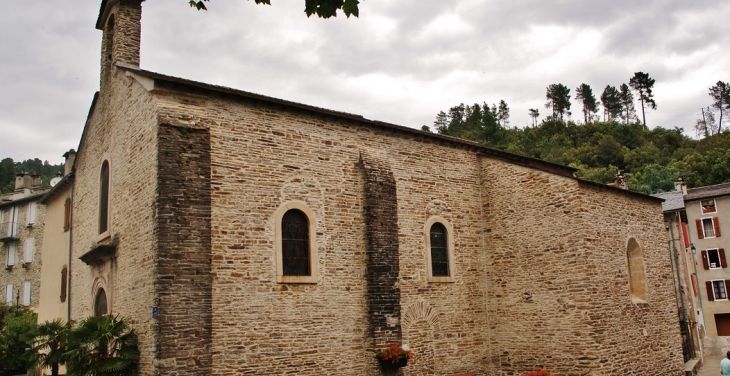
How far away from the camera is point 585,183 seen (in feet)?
51.8

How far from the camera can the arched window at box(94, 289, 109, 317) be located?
572 inches

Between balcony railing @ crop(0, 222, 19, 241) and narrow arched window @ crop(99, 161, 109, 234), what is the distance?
2873 cm

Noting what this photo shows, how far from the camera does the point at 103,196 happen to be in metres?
15.7

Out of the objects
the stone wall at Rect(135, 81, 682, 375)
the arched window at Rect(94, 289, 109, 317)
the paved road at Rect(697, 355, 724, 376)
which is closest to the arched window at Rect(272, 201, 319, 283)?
the stone wall at Rect(135, 81, 682, 375)

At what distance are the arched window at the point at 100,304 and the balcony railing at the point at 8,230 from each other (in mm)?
29097

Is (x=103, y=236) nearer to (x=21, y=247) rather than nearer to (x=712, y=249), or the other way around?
(x=21, y=247)

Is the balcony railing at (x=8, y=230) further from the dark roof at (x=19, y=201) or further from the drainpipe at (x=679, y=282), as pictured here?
the drainpipe at (x=679, y=282)

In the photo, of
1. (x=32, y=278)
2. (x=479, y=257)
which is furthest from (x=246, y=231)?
(x=32, y=278)

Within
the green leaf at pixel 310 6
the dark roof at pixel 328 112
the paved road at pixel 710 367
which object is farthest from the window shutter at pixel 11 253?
the green leaf at pixel 310 6

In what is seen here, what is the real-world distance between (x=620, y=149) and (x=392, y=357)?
6550 centimetres

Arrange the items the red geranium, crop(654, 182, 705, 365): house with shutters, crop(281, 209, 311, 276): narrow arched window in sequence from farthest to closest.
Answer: crop(654, 182, 705, 365): house with shutters
the red geranium
crop(281, 209, 311, 276): narrow arched window

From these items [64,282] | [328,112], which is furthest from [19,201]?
[328,112]

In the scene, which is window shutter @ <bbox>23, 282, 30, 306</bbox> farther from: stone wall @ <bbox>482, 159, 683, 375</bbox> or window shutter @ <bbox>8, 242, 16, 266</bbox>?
stone wall @ <bbox>482, 159, 683, 375</bbox>

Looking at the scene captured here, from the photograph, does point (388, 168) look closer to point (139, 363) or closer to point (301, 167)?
point (301, 167)
